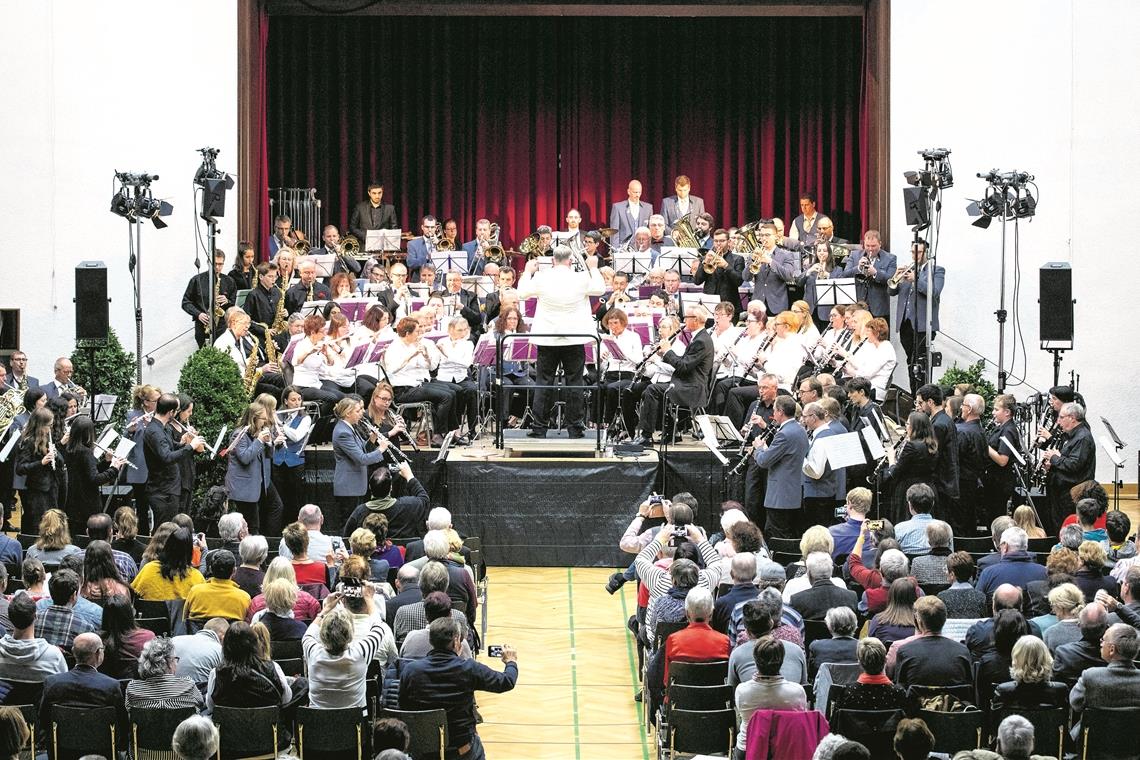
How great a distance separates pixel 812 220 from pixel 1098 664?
37.3ft

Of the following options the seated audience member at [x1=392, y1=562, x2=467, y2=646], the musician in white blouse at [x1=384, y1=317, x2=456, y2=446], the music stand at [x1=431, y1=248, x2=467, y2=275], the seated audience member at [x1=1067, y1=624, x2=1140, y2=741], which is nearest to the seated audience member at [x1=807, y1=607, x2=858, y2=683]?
the seated audience member at [x1=1067, y1=624, x2=1140, y2=741]

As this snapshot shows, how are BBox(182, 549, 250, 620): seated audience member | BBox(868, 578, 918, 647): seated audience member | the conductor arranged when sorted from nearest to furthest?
BBox(868, 578, 918, 647): seated audience member → BBox(182, 549, 250, 620): seated audience member → the conductor

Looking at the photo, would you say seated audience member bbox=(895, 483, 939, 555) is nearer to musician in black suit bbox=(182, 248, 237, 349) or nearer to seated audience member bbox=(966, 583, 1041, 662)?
seated audience member bbox=(966, 583, 1041, 662)

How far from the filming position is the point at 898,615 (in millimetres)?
7855

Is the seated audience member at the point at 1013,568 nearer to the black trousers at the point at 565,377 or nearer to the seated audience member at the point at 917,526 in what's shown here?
the seated audience member at the point at 917,526

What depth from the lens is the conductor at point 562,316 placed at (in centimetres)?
1298

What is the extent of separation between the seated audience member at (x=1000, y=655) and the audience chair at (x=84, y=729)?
4.12m

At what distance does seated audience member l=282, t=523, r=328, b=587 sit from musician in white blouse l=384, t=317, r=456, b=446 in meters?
4.62

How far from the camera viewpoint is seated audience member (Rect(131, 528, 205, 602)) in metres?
8.82

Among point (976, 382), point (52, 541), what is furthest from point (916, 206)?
point (52, 541)

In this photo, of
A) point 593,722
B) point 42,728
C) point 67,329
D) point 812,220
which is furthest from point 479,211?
point 42,728

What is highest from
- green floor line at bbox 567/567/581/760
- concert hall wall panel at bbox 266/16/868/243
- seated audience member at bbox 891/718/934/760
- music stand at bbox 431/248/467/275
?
concert hall wall panel at bbox 266/16/868/243

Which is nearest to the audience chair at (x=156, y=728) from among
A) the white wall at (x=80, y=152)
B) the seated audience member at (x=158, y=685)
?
the seated audience member at (x=158, y=685)

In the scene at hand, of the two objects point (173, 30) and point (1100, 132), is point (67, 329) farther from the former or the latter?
point (1100, 132)
